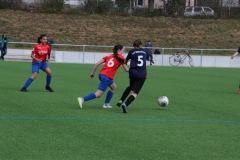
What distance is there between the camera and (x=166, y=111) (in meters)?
12.2

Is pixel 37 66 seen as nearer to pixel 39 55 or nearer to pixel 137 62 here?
pixel 39 55

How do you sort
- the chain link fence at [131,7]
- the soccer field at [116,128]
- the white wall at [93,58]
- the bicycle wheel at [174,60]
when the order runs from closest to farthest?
1. the soccer field at [116,128]
2. the white wall at [93,58]
3. the bicycle wheel at [174,60]
4. the chain link fence at [131,7]

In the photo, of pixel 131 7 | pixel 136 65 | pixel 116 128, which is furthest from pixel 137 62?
pixel 131 7

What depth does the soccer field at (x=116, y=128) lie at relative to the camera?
7543mm

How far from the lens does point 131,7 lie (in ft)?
185

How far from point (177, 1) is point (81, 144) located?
157 ft

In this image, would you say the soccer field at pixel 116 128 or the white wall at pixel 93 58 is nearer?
the soccer field at pixel 116 128

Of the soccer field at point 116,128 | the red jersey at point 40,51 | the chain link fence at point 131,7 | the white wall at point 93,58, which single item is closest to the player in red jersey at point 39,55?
the red jersey at point 40,51

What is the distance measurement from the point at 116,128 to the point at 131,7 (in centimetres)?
4759

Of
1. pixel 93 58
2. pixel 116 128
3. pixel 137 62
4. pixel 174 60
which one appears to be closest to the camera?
pixel 116 128

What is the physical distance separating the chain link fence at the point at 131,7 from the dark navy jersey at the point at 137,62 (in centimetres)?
4230

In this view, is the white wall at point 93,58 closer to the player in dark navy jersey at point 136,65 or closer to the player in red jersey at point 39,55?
the player in red jersey at point 39,55

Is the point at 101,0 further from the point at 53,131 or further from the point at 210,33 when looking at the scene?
the point at 53,131

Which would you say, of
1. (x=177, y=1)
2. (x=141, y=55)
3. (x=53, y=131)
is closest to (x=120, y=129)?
(x=53, y=131)
